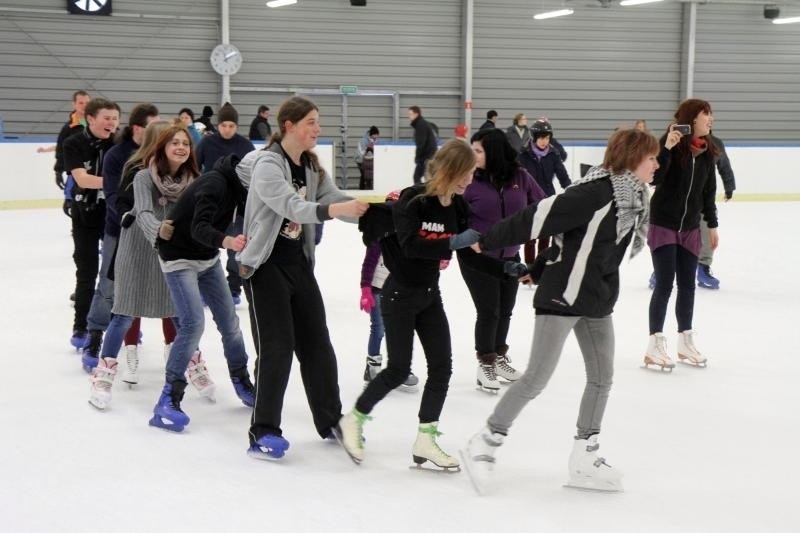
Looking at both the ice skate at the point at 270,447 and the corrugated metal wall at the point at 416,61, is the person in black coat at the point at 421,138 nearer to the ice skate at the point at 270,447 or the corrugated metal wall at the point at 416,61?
the corrugated metal wall at the point at 416,61

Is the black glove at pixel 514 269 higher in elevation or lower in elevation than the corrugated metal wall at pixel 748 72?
lower

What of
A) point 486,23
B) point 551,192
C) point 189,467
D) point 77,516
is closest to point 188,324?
point 189,467

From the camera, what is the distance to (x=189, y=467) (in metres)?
3.64

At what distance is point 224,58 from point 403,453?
50.4 ft

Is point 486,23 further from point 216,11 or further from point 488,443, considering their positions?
point 488,443

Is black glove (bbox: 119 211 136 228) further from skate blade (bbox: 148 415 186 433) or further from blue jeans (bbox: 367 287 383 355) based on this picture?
blue jeans (bbox: 367 287 383 355)

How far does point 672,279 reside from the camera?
207 inches

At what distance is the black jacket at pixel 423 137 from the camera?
15477 mm

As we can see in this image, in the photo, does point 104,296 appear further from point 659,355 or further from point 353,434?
point 659,355

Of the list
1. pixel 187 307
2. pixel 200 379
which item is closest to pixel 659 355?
pixel 200 379

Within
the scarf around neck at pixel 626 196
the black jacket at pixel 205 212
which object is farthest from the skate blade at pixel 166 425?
the scarf around neck at pixel 626 196

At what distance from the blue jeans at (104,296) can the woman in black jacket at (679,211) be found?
2772mm

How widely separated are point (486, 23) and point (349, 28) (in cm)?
281

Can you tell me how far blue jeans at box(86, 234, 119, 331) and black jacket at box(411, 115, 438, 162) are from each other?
10713mm
